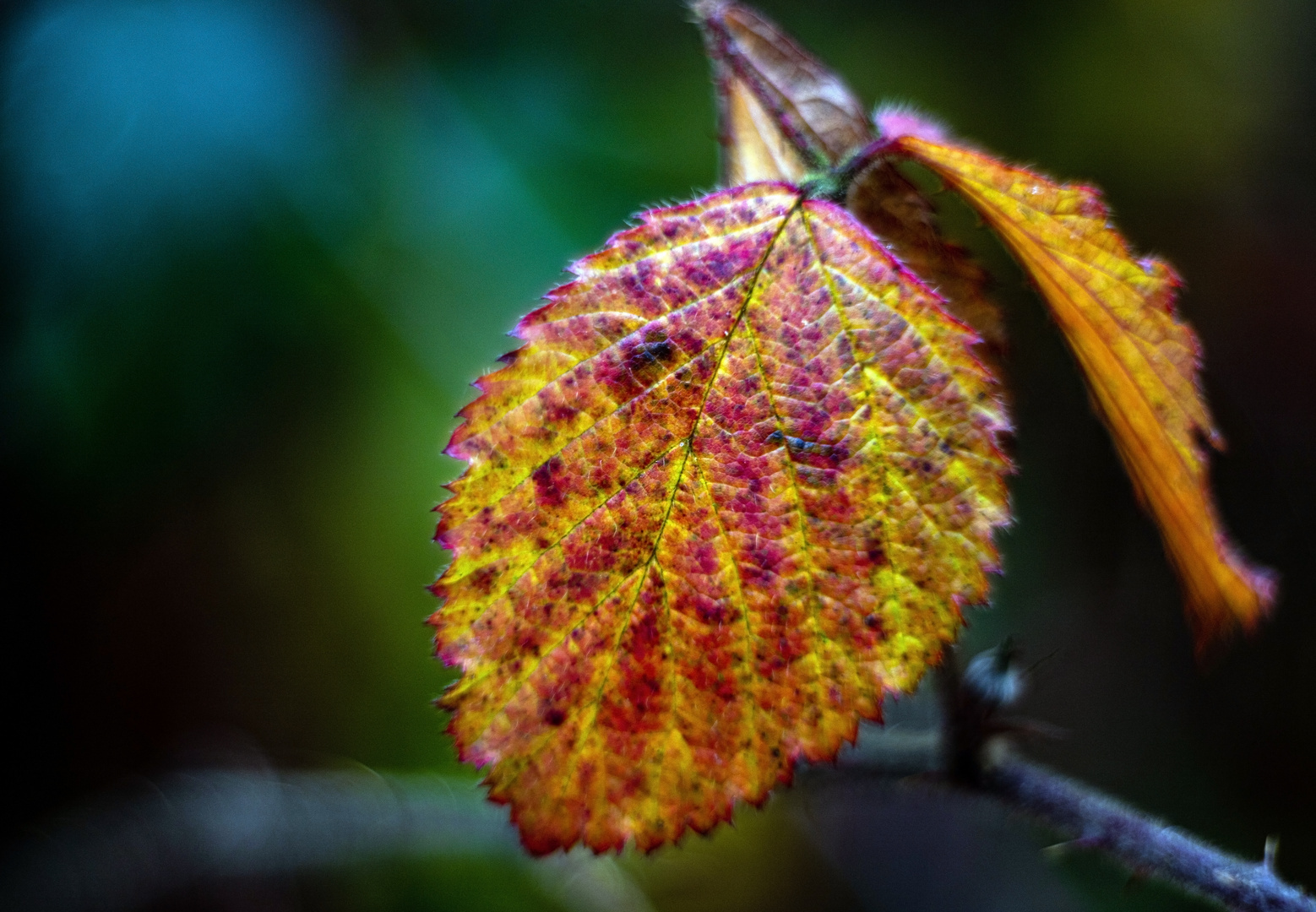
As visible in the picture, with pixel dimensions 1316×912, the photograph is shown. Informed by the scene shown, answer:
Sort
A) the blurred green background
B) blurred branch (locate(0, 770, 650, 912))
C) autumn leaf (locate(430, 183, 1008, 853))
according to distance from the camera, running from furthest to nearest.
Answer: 1. the blurred green background
2. blurred branch (locate(0, 770, 650, 912))
3. autumn leaf (locate(430, 183, 1008, 853))

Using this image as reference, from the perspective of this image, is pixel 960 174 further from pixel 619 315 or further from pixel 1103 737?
pixel 1103 737

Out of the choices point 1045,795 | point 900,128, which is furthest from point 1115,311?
point 1045,795

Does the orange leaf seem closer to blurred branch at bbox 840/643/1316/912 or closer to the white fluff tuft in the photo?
the white fluff tuft

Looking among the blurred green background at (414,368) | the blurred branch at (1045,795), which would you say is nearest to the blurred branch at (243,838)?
the blurred green background at (414,368)

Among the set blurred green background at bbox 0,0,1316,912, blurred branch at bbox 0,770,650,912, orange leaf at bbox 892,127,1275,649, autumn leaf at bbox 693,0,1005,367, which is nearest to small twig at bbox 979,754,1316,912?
orange leaf at bbox 892,127,1275,649

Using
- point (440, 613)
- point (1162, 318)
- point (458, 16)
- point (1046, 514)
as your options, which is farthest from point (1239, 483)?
point (458, 16)

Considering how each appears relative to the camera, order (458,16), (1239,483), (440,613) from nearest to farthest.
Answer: (440,613) → (1239,483) → (458,16)

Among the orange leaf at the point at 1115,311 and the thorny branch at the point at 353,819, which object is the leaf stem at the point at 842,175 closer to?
the orange leaf at the point at 1115,311
